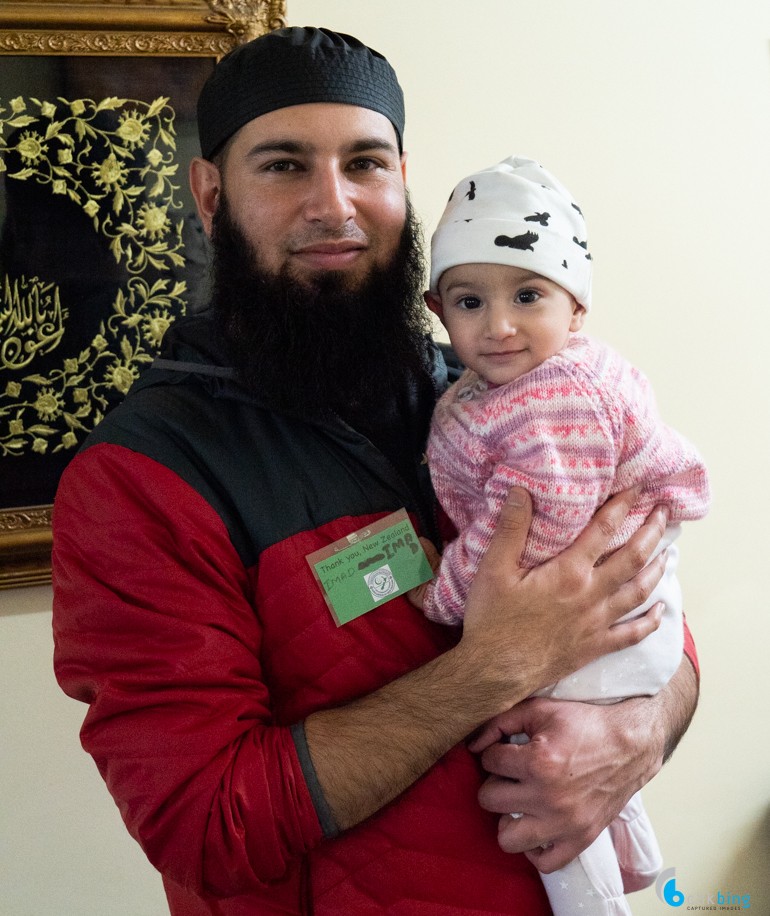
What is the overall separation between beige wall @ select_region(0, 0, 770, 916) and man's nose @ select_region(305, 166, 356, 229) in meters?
0.82

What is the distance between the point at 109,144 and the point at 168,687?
1.35m

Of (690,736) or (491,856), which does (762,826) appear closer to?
(690,736)

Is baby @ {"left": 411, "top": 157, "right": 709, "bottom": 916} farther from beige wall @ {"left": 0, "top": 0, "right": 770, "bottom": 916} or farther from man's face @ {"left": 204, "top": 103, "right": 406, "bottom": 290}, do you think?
beige wall @ {"left": 0, "top": 0, "right": 770, "bottom": 916}

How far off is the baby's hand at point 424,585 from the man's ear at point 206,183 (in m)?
0.79

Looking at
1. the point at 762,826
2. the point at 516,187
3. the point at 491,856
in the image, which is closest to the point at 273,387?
the point at 516,187

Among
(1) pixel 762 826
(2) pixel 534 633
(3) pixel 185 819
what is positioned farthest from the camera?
(1) pixel 762 826

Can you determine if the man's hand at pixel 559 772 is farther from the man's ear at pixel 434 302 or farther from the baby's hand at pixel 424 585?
the man's ear at pixel 434 302

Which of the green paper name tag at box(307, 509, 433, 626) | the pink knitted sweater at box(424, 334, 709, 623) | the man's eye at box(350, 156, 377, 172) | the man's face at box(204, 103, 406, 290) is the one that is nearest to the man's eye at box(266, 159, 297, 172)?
the man's face at box(204, 103, 406, 290)

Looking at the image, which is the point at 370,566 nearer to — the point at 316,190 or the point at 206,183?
the point at 316,190

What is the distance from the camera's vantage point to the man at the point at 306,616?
1161 millimetres

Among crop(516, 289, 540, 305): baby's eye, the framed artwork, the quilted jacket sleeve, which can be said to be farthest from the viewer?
the framed artwork

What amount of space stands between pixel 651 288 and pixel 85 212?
1.56 meters

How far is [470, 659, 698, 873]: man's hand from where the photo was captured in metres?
1.28

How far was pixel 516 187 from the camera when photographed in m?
1.38
